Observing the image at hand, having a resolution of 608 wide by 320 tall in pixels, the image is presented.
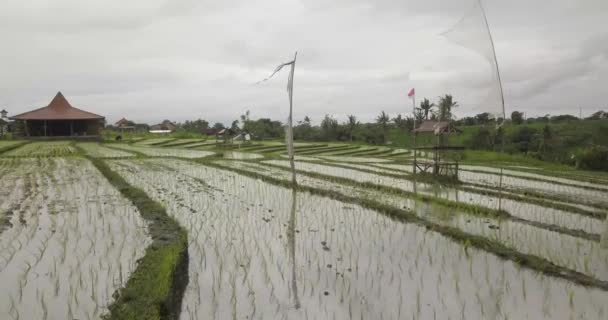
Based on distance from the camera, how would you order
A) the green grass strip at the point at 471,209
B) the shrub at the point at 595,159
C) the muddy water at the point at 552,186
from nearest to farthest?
1. the green grass strip at the point at 471,209
2. the muddy water at the point at 552,186
3. the shrub at the point at 595,159

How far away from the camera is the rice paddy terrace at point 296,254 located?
342 cm

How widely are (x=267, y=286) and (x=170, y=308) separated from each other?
2.92 feet

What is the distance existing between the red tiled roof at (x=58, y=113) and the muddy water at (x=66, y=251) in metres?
23.7

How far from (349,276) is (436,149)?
29.2 ft

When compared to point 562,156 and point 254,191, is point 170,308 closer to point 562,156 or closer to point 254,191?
point 254,191

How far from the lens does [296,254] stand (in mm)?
4766

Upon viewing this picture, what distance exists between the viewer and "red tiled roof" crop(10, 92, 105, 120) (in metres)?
29.1

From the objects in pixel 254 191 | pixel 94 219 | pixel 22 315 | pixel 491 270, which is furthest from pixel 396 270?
pixel 254 191

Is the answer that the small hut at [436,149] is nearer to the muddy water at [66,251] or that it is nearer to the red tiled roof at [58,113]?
the muddy water at [66,251]

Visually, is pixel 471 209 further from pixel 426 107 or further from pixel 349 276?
pixel 426 107

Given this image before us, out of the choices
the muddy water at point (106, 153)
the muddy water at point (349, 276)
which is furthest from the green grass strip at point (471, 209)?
the muddy water at point (106, 153)

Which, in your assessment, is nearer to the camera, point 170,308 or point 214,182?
point 170,308

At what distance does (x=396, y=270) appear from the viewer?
14.1 ft

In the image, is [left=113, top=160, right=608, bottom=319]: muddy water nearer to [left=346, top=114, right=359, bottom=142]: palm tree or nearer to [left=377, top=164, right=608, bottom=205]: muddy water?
[left=377, top=164, right=608, bottom=205]: muddy water
